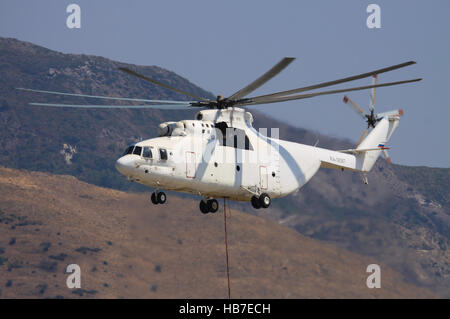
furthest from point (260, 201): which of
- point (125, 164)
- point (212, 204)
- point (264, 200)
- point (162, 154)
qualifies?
point (125, 164)

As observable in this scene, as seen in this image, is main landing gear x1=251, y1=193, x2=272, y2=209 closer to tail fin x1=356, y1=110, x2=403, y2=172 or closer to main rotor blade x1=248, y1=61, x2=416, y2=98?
main rotor blade x1=248, y1=61, x2=416, y2=98

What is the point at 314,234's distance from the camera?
102375mm

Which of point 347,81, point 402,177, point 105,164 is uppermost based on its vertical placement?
point 105,164

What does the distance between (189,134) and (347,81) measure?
656 centimetres

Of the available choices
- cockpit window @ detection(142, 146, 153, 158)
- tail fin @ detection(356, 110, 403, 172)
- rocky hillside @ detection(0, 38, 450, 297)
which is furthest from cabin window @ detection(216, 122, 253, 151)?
rocky hillside @ detection(0, 38, 450, 297)

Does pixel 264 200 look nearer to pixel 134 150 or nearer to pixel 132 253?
pixel 134 150

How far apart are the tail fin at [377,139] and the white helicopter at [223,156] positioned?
2.14m

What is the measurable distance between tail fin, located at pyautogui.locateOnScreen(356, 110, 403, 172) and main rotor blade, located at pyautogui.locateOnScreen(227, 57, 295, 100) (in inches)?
364

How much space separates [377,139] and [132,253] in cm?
5313

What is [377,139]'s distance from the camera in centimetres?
4150

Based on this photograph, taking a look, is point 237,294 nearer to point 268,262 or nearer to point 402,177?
point 268,262

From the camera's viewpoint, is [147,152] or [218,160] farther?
[218,160]

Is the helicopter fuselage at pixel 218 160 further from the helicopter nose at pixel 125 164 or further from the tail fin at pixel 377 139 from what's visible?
the tail fin at pixel 377 139
